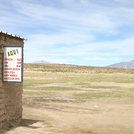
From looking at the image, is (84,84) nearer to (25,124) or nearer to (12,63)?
(25,124)

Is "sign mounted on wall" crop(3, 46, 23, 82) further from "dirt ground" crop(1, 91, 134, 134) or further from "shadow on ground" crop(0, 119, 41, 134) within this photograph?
"dirt ground" crop(1, 91, 134, 134)

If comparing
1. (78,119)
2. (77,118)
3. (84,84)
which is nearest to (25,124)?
(78,119)

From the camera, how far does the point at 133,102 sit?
21.3 m

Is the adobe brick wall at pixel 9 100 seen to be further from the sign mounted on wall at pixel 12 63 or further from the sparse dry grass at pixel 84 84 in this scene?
the sparse dry grass at pixel 84 84

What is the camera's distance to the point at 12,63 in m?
10.6

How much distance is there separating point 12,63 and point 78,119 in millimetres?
6032

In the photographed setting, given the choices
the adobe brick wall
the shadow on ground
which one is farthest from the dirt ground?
the adobe brick wall

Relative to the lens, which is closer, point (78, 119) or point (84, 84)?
point (78, 119)

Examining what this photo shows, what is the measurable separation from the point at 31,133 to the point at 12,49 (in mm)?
3958

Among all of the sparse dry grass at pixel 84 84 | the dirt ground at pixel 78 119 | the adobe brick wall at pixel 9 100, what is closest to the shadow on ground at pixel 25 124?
the dirt ground at pixel 78 119

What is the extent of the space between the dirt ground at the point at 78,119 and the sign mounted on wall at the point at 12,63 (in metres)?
2.50

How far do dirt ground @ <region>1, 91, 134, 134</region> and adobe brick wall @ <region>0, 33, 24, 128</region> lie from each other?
0.52 metres

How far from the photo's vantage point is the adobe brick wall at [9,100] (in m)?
10.8

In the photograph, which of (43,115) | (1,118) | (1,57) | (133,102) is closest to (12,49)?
(1,57)
